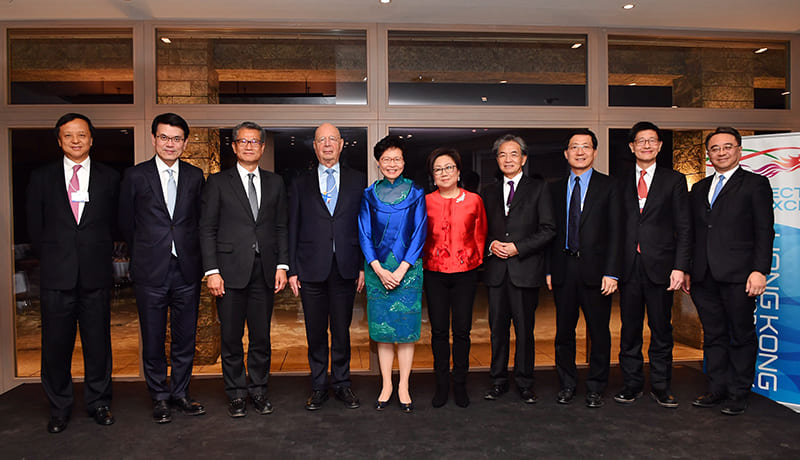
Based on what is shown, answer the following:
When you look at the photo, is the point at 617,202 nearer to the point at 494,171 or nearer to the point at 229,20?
the point at 494,171

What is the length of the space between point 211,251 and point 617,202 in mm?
2728

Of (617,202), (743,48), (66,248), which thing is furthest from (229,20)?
(743,48)

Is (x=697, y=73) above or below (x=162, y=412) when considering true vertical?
above

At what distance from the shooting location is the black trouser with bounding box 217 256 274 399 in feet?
10.9

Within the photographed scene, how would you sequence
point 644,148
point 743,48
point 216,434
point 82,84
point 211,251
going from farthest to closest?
point 743,48 → point 82,84 → point 644,148 → point 211,251 → point 216,434

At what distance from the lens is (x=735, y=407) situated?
3.32 m

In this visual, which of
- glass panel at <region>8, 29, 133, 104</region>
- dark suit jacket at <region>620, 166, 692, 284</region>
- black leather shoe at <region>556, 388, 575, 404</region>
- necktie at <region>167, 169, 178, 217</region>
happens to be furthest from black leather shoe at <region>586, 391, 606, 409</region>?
glass panel at <region>8, 29, 133, 104</region>

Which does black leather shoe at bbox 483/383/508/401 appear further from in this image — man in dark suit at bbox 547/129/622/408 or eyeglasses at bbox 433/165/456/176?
eyeglasses at bbox 433/165/456/176

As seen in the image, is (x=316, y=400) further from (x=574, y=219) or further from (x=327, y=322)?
(x=574, y=219)

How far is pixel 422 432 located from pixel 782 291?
2.80m

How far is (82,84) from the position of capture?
4164 millimetres

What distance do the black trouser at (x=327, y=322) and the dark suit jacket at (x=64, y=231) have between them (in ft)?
4.34

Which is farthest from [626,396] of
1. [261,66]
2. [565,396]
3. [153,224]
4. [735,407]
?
[261,66]

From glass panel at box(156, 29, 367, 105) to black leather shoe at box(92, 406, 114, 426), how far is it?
2422mm
